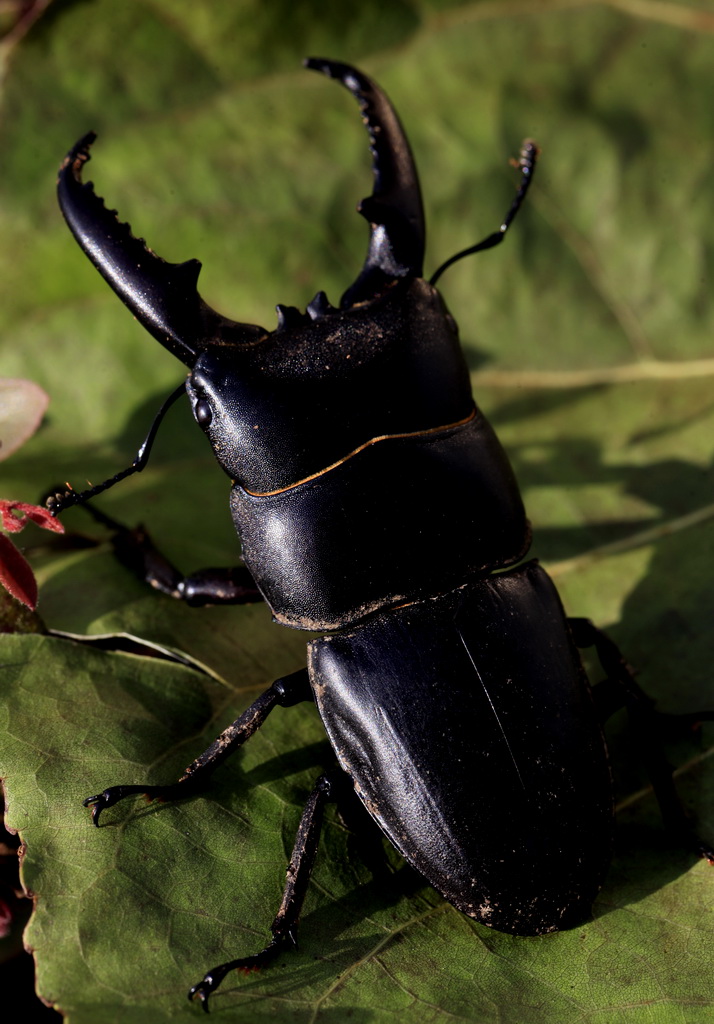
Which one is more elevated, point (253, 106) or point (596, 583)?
point (253, 106)

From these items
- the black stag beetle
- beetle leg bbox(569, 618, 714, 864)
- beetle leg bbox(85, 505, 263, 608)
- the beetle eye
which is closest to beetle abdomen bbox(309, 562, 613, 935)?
the black stag beetle

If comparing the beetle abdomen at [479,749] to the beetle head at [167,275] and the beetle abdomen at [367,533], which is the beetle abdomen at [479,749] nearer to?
the beetle abdomen at [367,533]

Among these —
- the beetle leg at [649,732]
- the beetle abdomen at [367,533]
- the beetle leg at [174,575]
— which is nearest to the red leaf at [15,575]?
the beetle leg at [174,575]

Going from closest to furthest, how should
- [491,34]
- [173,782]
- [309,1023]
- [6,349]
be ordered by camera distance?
1. [309,1023]
2. [173,782]
3. [6,349]
4. [491,34]

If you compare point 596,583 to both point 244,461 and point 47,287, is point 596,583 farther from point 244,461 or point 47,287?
point 47,287

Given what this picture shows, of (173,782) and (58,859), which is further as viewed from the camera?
(173,782)

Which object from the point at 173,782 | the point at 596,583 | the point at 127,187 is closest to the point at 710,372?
the point at 596,583

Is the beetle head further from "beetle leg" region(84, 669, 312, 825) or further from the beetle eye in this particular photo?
"beetle leg" region(84, 669, 312, 825)
